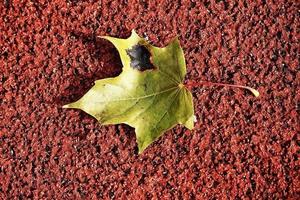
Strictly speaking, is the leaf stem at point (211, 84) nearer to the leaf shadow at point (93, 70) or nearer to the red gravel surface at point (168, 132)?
the red gravel surface at point (168, 132)

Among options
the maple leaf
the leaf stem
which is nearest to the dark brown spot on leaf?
the maple leaf

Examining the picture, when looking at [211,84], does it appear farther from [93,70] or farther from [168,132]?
[93,70]

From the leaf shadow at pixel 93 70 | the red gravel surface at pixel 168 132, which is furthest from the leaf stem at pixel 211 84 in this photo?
the leaf shadow at pixel 93 70

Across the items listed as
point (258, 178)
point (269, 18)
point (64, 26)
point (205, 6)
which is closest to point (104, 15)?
point (64, 26)

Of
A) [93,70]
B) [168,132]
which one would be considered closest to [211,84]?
[168,132]

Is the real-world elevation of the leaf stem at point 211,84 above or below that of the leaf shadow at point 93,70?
below
